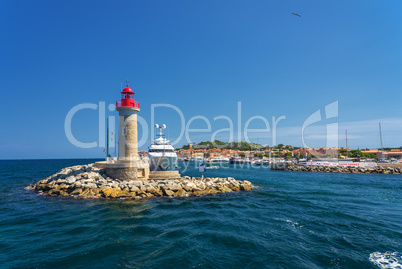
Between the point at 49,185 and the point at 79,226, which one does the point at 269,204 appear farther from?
the point at 49,185

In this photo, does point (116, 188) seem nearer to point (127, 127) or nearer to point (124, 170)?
point (124, 170)

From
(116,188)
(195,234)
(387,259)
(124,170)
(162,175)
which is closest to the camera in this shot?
(387,259)

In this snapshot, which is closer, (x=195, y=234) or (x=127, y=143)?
(x=195, y=234)

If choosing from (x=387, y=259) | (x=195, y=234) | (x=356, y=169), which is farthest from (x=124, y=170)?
(x=356, y=169)

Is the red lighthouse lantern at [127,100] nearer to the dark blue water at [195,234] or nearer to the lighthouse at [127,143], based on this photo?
the lighthouse at [127,143]

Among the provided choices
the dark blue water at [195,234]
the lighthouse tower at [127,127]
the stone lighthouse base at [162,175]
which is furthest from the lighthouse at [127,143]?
the dark blue water at [195,234]

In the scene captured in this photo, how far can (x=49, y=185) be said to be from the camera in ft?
71.0

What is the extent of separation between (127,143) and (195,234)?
1330 cm

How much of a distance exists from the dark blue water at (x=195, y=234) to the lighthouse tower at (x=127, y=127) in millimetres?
5587

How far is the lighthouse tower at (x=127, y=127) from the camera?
21.5 m

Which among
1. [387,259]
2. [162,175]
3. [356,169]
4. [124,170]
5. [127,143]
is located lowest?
[356,169]

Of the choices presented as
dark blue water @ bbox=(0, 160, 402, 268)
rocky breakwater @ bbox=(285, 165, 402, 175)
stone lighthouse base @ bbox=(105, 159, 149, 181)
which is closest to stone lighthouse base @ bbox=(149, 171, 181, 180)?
stone lighthouse base @ bbox=(105, 159, 149, 181)

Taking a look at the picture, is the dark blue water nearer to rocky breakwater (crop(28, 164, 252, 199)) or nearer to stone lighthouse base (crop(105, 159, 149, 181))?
rocky breakwater (crop(28, 164, 252, 199))

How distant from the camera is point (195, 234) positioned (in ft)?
37.9
